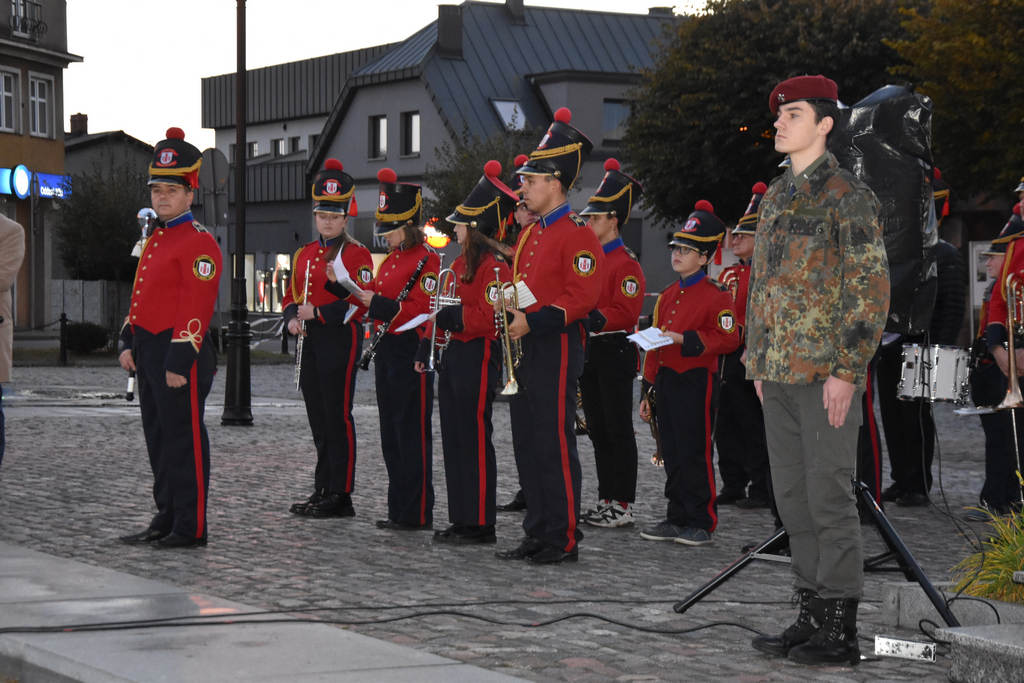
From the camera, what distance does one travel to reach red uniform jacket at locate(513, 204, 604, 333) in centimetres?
807

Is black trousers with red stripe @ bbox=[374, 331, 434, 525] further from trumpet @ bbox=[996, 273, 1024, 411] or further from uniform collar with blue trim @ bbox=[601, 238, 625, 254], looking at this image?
trumpet @ bbox=[996, 273, 1024, 411]

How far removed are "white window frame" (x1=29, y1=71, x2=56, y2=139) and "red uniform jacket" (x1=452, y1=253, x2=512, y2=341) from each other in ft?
136

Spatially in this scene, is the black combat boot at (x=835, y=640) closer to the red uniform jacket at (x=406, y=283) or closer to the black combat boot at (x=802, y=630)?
the black combat boot at (x=802, y=630)

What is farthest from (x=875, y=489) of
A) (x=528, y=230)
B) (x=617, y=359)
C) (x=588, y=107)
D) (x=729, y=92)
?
(x=588, y=107)

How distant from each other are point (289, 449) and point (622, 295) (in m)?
5.63

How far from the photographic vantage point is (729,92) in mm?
36000

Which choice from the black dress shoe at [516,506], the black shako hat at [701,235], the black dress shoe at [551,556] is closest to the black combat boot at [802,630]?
the black dress shoe at [551,556]

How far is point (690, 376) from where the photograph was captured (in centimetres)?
945

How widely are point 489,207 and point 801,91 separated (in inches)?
116

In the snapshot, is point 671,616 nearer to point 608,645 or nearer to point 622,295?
point 608,645

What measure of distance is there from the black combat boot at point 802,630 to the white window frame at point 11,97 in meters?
43.4

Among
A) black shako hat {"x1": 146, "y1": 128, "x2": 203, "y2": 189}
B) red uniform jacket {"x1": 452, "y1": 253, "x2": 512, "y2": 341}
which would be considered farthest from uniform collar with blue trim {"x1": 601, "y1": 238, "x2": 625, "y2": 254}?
black shako hat {"x1": 146, "y1": 128, "x2": 203, "y2": 189}

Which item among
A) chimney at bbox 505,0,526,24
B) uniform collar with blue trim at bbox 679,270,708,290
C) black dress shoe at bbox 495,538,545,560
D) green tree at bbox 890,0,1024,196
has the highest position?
chimney at bbox 505,0,526,24

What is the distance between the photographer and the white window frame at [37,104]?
4728 centimetres
